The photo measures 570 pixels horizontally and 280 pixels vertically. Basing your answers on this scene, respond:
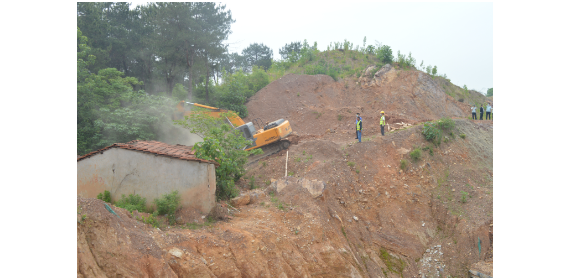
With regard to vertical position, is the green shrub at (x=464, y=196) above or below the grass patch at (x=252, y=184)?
below

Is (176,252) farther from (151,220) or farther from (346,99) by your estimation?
(346,99)

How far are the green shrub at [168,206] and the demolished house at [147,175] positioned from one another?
1.00 feet

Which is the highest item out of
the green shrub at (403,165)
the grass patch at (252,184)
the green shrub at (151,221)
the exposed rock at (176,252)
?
the green shrub at (403,165)

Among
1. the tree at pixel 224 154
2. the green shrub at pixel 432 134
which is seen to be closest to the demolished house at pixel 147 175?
the tree at pixel 224 154

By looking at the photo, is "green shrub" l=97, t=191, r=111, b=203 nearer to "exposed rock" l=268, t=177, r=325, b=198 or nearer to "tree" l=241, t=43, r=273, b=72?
"exposed rock" l=268, t=177, r=325, b=198

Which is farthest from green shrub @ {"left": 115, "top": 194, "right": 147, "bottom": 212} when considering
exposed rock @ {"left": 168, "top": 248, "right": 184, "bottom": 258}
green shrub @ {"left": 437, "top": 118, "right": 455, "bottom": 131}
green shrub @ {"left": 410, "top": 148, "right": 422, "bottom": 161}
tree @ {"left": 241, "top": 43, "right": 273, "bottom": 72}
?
tree @ {"left": 241, "top": 43, "right": 273, "bottom": 72}

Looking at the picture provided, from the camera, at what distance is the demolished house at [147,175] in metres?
10.2

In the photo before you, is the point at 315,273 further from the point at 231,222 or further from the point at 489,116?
the point at 489,116

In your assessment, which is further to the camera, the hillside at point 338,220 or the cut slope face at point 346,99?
the cut slope face at point 346,99

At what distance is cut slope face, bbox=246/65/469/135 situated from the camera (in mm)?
24234

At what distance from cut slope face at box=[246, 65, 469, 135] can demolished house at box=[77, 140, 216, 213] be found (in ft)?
44.9

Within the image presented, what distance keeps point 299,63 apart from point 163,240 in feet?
89.2

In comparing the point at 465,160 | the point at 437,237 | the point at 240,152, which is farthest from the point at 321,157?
the point at 465,160

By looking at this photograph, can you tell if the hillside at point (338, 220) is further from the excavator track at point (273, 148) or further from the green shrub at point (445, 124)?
the excavator track at point (273, 148)
